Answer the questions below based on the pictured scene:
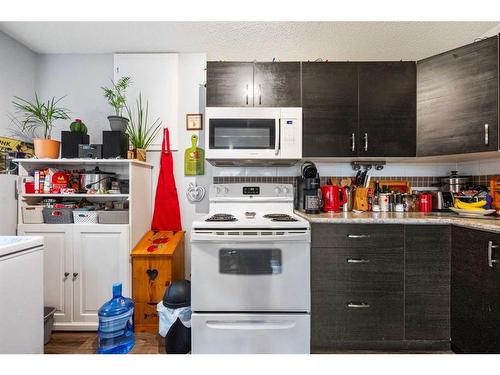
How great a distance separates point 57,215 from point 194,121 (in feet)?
4.45

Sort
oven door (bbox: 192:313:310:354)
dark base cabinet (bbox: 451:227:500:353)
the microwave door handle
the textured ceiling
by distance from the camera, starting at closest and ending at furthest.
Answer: dark base cabinet (bbox: 451:227:500:353), oven door (bbox: 192:313:310:354), the microwave door handle, the textured ceiling

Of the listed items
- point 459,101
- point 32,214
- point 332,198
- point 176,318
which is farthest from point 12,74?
point 459,101

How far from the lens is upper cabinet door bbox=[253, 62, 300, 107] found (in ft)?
6.62

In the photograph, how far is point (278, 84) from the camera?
2025 millimetres

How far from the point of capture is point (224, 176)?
2.37 m

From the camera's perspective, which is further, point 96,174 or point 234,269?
point 96,174

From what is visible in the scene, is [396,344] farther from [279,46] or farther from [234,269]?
[279,46]

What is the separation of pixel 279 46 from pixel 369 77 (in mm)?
833

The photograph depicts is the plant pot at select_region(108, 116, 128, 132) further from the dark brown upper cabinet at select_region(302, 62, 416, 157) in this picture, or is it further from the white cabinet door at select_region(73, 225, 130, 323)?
the dark brown upper cabinet at select_region(302, 62, 416, 157)

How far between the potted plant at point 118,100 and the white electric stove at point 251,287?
118cm

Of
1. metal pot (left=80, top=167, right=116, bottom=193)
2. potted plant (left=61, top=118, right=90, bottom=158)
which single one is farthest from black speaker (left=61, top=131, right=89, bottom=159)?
metal pot (left=80, top=167, right=116, bottom=193)

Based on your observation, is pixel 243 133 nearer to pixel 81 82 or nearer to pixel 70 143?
pixel 70 143

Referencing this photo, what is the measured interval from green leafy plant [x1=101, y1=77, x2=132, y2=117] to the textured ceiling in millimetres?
317
